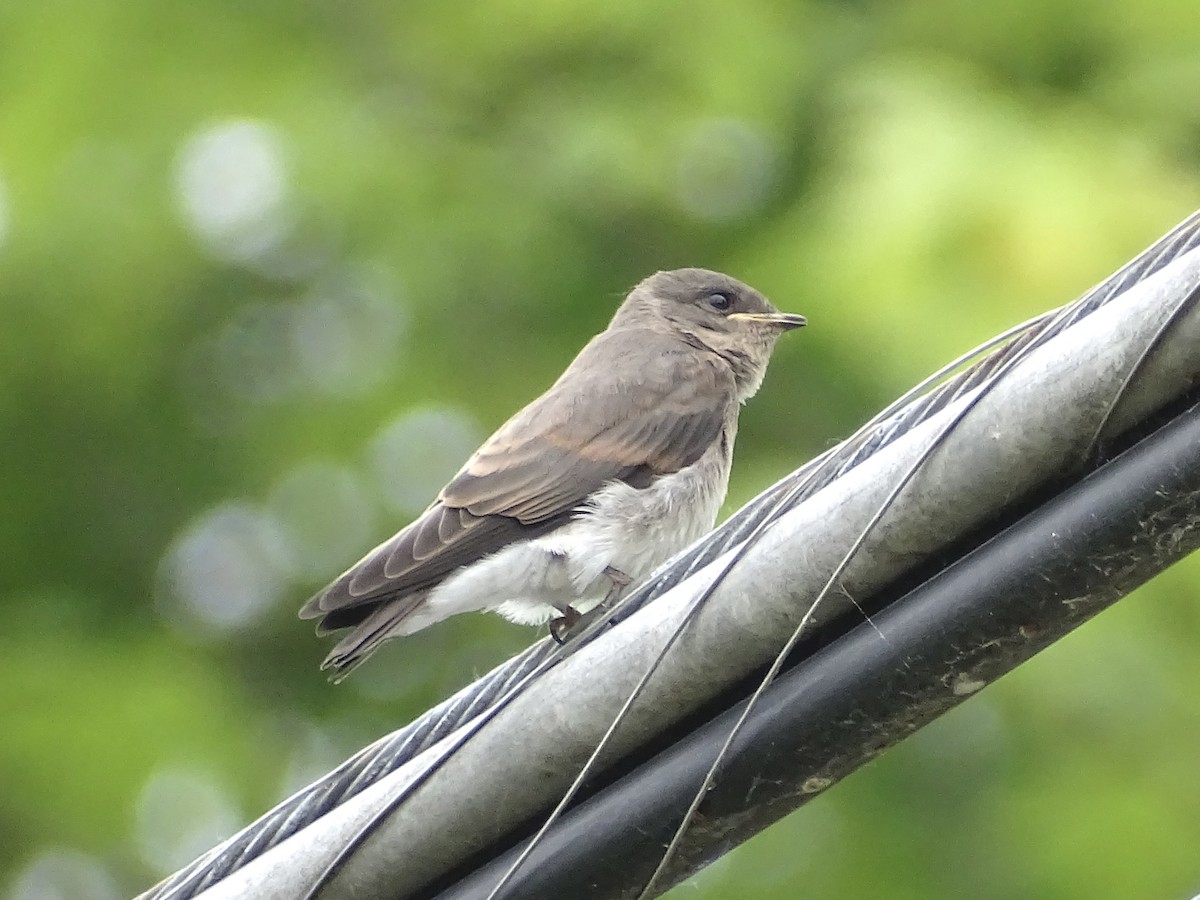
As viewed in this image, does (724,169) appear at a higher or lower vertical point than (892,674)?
higher

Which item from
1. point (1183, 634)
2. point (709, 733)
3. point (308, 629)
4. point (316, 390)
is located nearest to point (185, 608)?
point (308, 629)

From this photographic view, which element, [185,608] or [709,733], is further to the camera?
[185,608]

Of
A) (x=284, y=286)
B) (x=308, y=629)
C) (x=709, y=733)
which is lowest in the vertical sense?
(x=709, y=733)

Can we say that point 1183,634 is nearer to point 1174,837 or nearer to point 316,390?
point 1174,837

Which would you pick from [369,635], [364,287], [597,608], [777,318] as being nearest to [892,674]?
[369,635]

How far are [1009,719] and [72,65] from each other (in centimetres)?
406

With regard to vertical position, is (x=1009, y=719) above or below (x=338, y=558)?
below

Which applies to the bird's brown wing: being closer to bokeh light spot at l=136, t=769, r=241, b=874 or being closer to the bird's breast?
the bird's breast

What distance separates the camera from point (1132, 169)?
18.7ft

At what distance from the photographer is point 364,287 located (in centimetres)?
665

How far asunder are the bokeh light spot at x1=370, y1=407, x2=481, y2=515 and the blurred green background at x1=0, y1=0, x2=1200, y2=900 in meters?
0.01

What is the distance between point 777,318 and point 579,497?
4.16 ft

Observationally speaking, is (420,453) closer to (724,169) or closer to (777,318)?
(777,318)

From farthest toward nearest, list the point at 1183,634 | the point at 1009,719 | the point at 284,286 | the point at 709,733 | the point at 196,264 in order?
the point at 284,286 < the point at 196,264 < the point at 1009,719 < the point at 1183,634 < the point at 709,733
